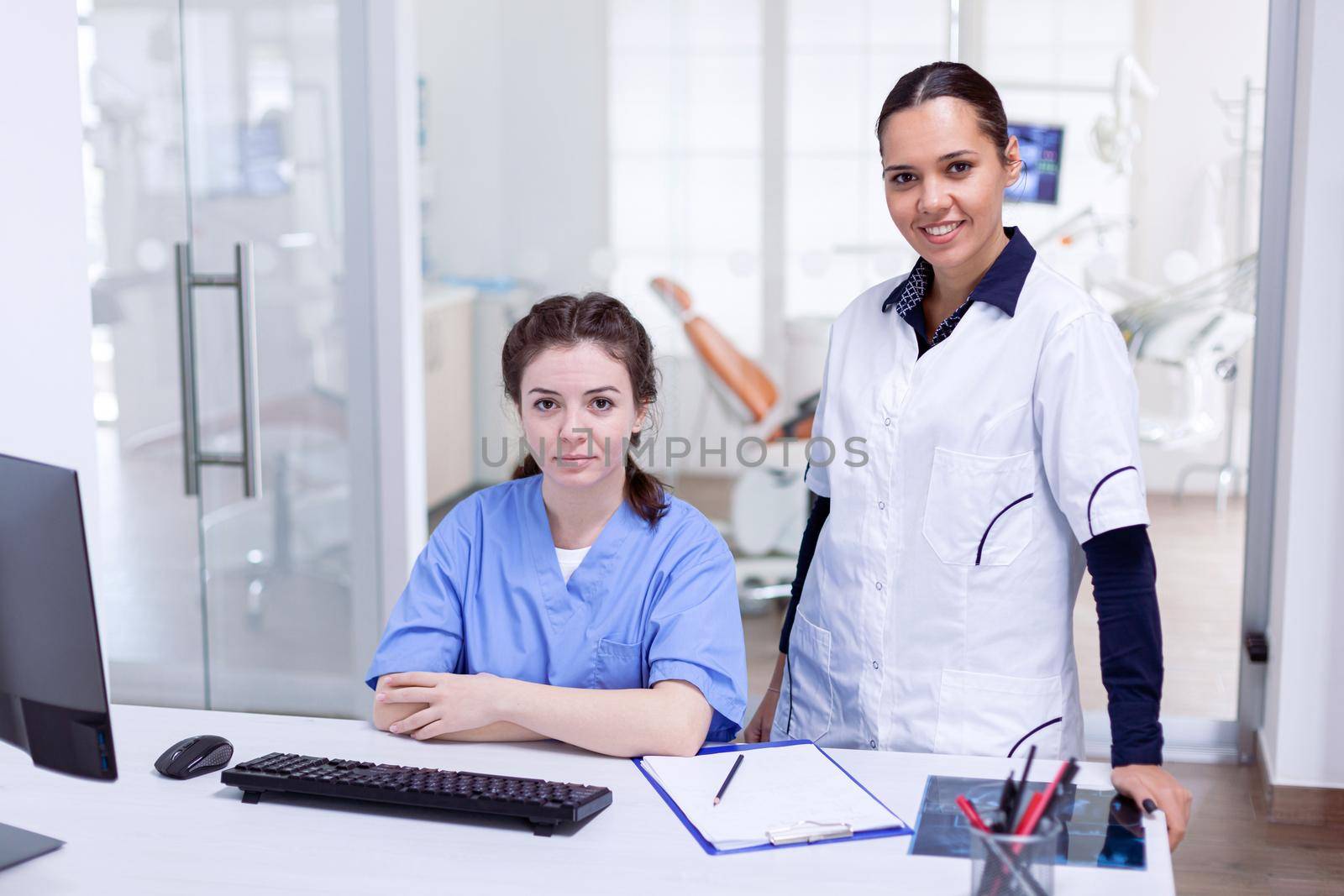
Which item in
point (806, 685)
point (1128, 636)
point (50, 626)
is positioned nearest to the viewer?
point (50, 626)

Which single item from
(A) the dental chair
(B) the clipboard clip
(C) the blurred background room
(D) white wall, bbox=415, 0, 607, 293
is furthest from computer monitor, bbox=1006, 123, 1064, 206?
(B) the clipboard clip

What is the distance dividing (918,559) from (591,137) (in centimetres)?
177

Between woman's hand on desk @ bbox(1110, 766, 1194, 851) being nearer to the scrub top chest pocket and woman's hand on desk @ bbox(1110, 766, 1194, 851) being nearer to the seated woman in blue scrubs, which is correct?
the scrub top chest pocket

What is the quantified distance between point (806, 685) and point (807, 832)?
51cm

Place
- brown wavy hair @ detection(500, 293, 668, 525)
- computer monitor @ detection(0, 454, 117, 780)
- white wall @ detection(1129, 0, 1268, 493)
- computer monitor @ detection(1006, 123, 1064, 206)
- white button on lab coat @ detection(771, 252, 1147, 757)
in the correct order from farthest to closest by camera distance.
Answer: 1. computer monitor @ detection(1006, 123, 1064, 206)
2. white wall @ detection(1129, 0, 1268, 493)
3. brown wavy hair @ detection(500, 293, 668, 525)
4. white button on lab coat @ detection(771, 252, 1147, 757)
5. computer monitor @ detection(0, 454, 117, 780)

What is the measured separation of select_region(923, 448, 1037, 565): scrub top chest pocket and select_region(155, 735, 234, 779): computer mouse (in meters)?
0.86

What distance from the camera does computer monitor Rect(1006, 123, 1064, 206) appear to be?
9.87 feet

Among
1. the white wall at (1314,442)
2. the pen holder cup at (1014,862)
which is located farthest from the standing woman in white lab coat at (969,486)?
the white wall at (1314,442)

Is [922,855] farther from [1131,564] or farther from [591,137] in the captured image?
[591,137]

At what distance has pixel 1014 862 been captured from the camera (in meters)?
1.03

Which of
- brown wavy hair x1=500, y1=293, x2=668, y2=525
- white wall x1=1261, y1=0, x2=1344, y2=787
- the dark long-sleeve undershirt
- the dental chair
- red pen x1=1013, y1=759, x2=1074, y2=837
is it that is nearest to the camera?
red pen x1=1013, y1=759, x2=1074, y2=837

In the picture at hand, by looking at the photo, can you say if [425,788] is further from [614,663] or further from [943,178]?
[943,178]

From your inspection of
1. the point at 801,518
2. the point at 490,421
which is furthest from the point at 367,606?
the point at 801,518

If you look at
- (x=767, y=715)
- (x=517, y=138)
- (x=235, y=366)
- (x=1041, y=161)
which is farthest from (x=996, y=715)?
(x=235, y=366)
